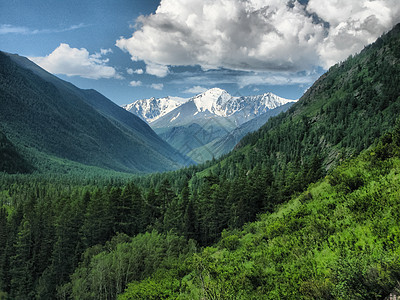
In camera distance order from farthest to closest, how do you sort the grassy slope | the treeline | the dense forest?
the treeline
the dense forest
the grassy slope

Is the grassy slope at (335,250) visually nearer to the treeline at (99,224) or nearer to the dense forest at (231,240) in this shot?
the dense forest at (231,240)

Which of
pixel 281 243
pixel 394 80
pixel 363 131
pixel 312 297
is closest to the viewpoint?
pixel 312 297

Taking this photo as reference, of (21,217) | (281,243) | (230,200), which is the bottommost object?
(21,217)

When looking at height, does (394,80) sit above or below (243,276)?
above

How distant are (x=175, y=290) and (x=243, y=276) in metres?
12.9

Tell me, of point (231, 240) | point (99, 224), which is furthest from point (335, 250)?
point (99, 224)

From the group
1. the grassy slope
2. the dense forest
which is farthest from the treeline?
the grassy slope

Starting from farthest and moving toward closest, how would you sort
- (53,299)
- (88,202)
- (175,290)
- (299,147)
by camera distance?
(299,147)
(88,202)
(53,299)
(175,290)

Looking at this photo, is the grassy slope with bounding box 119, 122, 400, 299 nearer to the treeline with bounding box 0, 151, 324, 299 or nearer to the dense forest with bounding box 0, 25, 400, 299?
the dense forest with bounding box 0, 25, 400, 299

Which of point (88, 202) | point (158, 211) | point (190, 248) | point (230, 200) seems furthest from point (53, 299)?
point (230, 200)

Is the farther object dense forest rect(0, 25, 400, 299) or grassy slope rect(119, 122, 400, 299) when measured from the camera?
dense forest rect(0, 25, 400, 299)

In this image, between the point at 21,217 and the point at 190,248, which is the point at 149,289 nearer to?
the point at 190,248

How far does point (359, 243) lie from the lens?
1286 centimetres

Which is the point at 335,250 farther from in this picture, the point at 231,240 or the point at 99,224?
the point at 99,224
